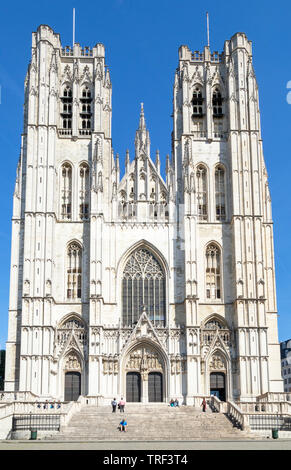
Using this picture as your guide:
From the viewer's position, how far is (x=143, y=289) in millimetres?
45312

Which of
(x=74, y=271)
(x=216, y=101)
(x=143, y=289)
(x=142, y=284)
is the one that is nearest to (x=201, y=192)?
(x=216, y=101)

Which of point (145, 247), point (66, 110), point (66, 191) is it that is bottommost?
point (145, 247)

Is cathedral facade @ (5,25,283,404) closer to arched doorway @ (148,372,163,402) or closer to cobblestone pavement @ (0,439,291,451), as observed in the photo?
arched doorway @ (148,372,163,402)

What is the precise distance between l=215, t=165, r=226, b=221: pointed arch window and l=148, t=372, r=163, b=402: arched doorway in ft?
38.6

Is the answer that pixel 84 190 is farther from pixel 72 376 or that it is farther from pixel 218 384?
pixel 218 384

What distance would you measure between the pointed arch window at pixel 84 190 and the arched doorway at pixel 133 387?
36.9 ft

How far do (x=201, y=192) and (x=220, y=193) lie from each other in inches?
53.4

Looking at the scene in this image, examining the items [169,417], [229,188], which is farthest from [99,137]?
[169,417]

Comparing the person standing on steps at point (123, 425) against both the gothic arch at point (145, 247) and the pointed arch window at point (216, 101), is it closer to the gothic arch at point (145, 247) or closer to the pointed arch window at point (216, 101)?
the gothic arch at point (145, 247)

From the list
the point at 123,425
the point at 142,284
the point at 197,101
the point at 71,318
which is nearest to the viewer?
the point at 123,425

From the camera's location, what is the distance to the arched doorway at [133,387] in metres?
43.0

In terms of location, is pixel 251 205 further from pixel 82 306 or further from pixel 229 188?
pixel 82 306
